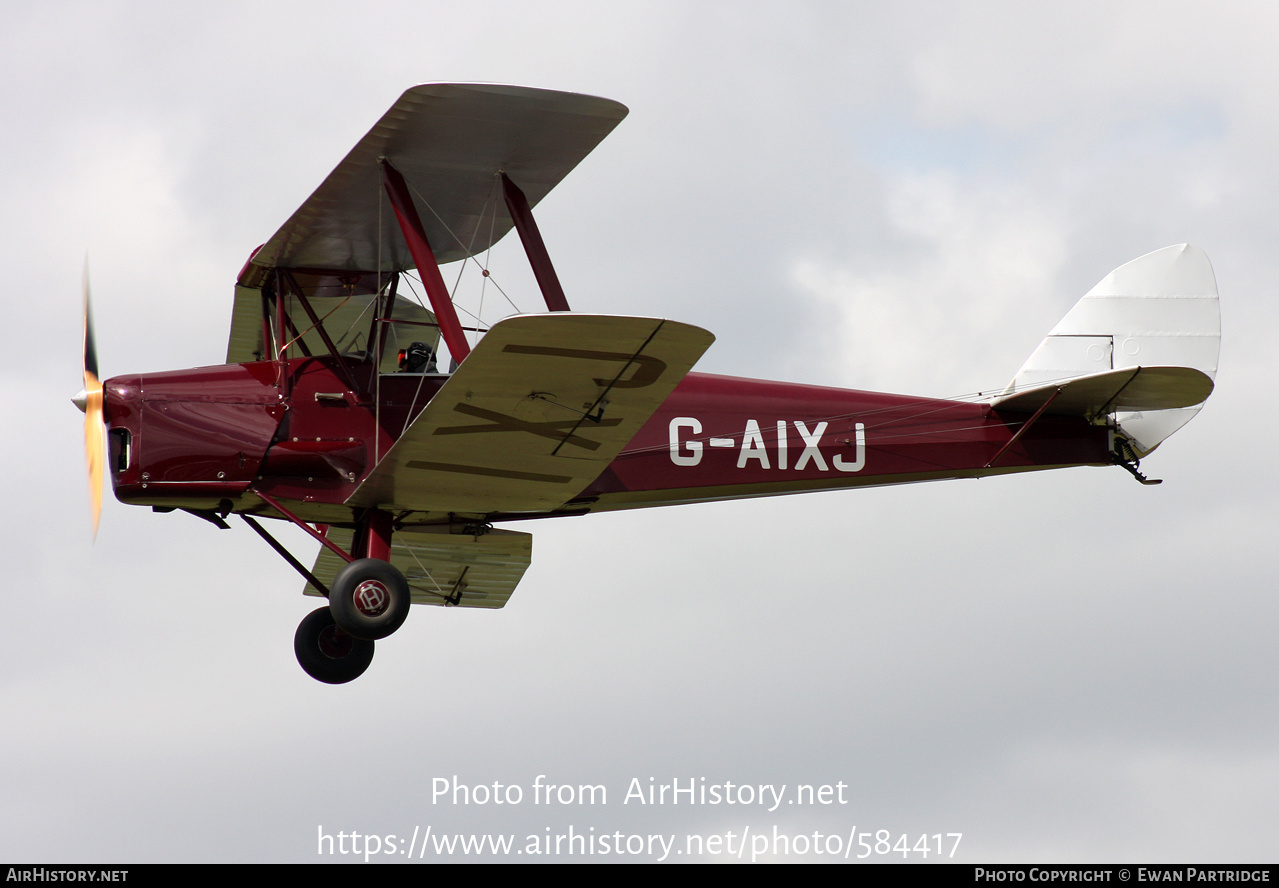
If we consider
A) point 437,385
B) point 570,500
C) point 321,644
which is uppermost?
point 437,385

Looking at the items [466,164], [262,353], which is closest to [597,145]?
[466,164]

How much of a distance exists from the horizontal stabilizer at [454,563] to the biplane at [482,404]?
4 cm

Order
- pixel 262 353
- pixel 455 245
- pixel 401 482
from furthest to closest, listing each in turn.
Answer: pixel 262 353, pixel 455 245, pixel 401 482

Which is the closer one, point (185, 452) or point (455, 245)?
point (185, 452)

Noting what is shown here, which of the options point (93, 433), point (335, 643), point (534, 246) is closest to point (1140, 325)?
point (534, 246)

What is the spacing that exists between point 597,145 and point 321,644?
177 inches

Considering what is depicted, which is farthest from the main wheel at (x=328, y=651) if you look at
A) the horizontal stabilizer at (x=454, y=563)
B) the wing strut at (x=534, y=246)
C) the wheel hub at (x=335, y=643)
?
the wing strut at (x=534, y=246)

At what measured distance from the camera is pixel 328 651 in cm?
1302

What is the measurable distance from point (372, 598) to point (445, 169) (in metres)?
3.16

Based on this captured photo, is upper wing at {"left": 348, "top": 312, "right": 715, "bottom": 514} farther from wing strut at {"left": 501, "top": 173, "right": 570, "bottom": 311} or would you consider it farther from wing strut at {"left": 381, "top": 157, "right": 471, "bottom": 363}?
wing strut at {"left": 501, "top": 173, "right": 570, "bottom": 311}

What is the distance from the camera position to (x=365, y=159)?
1184 centimetres

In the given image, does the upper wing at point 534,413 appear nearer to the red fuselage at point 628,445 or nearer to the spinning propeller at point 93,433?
the red fuselage at point 628,445

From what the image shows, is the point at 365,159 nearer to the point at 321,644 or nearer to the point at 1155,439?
the point at 321,644

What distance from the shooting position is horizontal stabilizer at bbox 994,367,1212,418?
12648 mm
